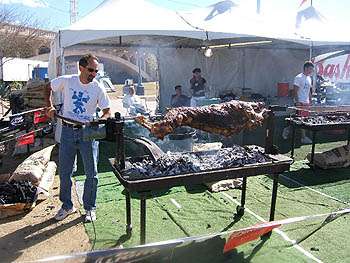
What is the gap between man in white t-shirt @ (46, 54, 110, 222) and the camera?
179 inches

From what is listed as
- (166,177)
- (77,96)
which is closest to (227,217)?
(166,177)

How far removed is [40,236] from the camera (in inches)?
Result: 179

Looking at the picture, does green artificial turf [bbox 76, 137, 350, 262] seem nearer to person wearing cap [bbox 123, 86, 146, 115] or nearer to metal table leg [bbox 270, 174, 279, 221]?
metal table leg [bbox 270, 174, 279, 221]

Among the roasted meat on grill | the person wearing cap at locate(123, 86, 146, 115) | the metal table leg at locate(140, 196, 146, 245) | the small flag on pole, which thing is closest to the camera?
the small flag on pole

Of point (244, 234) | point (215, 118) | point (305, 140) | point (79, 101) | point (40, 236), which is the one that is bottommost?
point (40, 236)

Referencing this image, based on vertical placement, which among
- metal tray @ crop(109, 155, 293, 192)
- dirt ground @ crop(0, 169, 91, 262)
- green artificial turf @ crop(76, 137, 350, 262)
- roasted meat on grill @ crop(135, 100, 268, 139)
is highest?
roasted meat on grill @ crop(135, 100, 268, 139)

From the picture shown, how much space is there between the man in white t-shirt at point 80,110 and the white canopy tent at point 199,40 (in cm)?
346

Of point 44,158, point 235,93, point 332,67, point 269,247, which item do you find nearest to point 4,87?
point 235,93

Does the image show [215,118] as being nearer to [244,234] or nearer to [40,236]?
[244,234]

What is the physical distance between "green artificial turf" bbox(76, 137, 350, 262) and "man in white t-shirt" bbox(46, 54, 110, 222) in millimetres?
672

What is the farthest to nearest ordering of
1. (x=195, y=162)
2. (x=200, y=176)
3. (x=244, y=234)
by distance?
(x=195, y=162) → (x=200, y=176) → (x=244, y=234)

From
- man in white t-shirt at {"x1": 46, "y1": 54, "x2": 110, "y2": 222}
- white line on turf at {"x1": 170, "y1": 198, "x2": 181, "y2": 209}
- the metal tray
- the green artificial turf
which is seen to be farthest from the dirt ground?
white line on turf at {"x1": 170, "y1": 198, "x2": 181, "y2": 209}

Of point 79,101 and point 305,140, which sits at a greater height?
point 79,101

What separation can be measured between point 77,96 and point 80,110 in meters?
0.18
